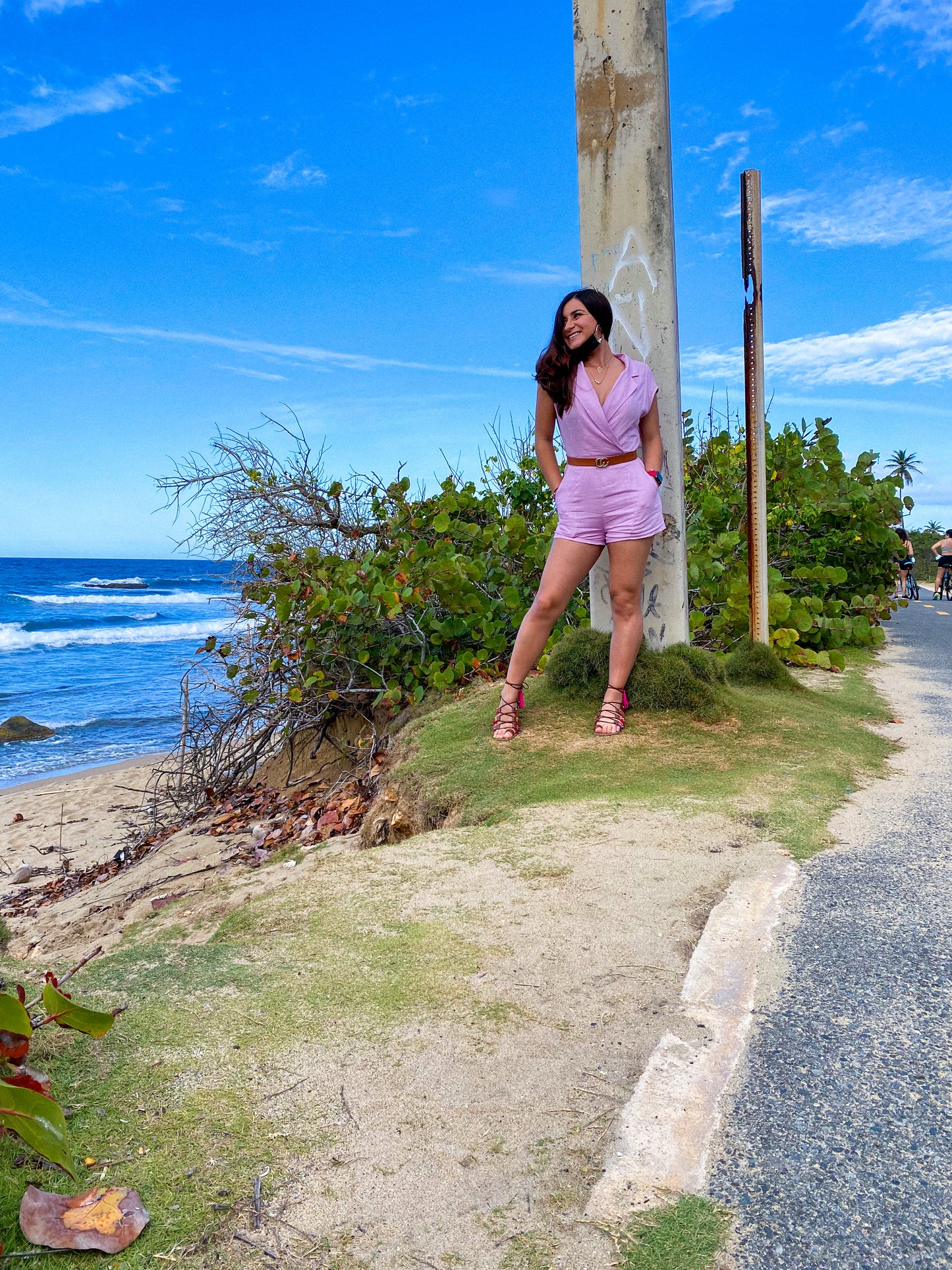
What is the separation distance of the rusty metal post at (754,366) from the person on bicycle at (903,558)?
4314 millimetres

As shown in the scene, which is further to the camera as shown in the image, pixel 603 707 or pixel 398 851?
pixel 603 707

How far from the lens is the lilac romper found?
14.3ft

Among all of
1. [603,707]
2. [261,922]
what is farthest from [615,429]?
[261,922]

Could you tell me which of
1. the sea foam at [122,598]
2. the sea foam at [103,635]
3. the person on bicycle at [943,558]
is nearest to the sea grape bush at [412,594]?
the person on bicycle at [943,558]

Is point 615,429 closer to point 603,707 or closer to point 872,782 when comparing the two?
point 603,707

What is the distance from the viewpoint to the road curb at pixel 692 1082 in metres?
1.65

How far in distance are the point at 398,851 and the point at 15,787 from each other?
362 inches

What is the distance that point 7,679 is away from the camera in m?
21.0

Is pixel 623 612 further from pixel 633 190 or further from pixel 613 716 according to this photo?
pixel 633 190

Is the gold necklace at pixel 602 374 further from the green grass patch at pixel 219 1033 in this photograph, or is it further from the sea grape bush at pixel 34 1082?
the sea grape bush at pixel 34 1082

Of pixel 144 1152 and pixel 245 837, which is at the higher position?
pixel 144 1152

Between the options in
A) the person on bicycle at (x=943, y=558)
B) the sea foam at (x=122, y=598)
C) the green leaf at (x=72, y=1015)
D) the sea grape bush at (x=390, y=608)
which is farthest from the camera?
the sea foam at (x=122, y=598)

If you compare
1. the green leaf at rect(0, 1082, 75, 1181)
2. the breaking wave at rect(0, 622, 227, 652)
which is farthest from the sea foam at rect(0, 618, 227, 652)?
the green leaf at rect(0, 1082, 75, 1181)

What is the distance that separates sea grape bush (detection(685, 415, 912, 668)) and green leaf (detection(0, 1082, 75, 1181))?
6295mm
